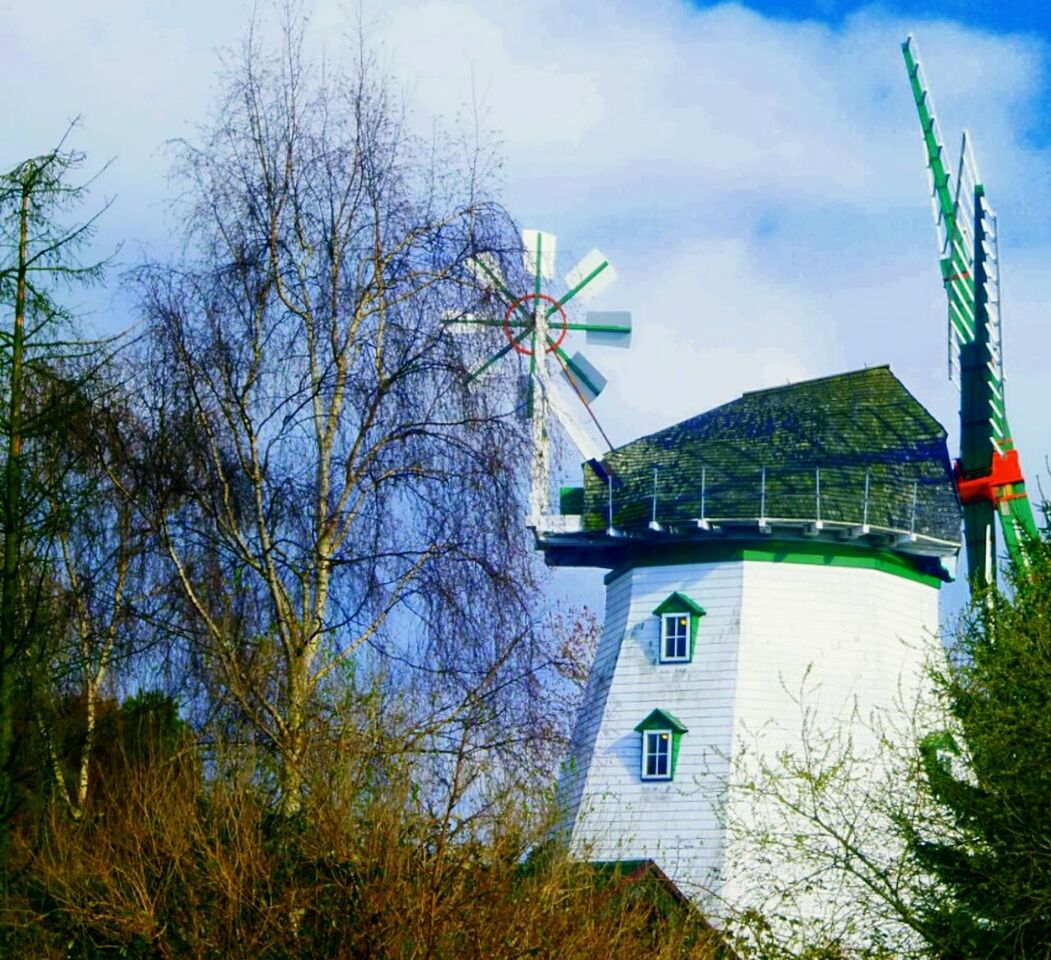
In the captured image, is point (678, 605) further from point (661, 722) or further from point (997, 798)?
point (997, 798)

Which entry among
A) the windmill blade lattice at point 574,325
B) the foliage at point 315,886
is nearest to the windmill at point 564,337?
the windmill blade lattice at point 574,325

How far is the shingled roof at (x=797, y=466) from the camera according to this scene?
24734 millimetres

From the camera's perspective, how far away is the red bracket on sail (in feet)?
84.5

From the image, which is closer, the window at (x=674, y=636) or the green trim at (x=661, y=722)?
the green trim at (x=661, y=722)

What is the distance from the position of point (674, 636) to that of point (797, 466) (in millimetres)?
2598


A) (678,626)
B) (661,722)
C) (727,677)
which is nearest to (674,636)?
(678,626)

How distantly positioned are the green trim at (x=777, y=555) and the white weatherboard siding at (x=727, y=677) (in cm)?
8

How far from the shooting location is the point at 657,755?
24219mm

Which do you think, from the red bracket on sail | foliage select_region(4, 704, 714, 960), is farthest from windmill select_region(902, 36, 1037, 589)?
foliage select_region(4, 704, 714, 960)

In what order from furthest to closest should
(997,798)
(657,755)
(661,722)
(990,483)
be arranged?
(990,483)
(661,722)
(657,755)
(997,798)

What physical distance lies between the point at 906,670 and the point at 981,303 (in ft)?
17.9

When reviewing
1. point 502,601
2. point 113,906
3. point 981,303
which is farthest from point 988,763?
point 981,303

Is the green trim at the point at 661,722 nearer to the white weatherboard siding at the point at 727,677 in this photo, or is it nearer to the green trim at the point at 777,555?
the white weatherboard siding at the point at 727,677

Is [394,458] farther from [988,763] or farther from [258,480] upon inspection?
[988,763]
